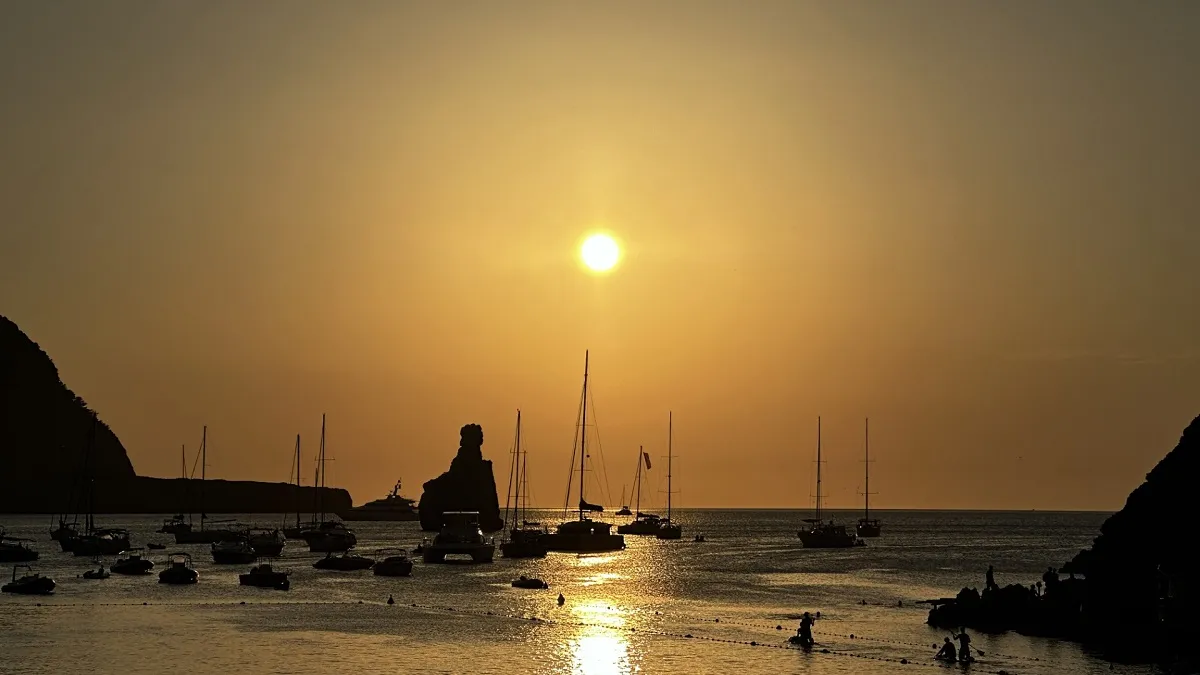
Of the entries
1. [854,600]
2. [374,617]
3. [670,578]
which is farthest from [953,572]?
[374,617]

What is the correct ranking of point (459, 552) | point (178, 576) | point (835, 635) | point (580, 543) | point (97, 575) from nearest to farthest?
1. point (835, 635)
2. point (178, 576)
3. point (97, 575)
4. point (459, 552)
5. point (580, 543)

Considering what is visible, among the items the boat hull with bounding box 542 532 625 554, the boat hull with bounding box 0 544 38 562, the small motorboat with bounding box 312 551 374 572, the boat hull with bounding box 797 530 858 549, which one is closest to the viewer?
the small motorboat with bounding box 312 551 374 572

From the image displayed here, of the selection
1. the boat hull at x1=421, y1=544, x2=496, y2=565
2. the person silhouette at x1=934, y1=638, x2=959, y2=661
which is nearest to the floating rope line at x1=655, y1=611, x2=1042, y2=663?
the person silhouette at x1=934, y1=638, x2=959, y2=661

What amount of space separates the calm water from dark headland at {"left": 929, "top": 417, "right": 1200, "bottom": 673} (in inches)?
83.9

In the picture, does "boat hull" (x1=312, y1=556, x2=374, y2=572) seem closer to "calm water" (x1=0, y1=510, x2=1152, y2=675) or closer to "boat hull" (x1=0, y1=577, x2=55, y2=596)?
"calm water" (x1=0, y1=510, x2=1152, y2=675)

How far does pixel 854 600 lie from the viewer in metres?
91.6

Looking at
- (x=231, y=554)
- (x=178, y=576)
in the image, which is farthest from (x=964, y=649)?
(x=231, y=554)

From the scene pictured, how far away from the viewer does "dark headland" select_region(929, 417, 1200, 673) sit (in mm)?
59625

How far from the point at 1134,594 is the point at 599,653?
92.8 ft

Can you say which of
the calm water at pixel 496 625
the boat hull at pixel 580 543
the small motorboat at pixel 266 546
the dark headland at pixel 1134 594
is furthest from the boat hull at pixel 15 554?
the dark headland at pixel 1134 594

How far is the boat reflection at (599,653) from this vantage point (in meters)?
58.1

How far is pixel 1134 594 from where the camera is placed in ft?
216

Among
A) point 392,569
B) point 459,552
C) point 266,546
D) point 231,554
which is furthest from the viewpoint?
point 266,546

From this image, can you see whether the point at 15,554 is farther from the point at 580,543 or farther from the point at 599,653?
the point at 599,653
